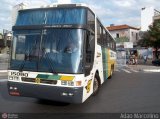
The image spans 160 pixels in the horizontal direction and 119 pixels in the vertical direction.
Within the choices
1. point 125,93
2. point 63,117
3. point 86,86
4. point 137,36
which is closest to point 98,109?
point 86,86

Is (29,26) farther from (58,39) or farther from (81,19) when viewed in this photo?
(81,19)

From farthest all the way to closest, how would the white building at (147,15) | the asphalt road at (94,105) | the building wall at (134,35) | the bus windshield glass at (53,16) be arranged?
the building wall at (134,35) → the white building at (147,15) → the asphalt road at (94,105) → the bus windshield glass at (53,16)

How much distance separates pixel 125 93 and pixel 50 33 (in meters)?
4.69

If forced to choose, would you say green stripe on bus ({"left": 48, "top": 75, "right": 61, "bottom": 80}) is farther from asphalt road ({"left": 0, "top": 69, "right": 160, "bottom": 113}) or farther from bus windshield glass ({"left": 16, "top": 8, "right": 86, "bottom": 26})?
bus windshield glass ({"left": 16, "top": 8, "right": 86, "bottom": 26})

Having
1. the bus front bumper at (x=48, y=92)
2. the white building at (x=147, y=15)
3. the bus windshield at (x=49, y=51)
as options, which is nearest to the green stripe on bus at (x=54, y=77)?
the bus windshield at (x=49, y=51)

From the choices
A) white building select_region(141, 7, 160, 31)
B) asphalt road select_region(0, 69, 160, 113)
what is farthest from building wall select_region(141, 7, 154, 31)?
asphalt road select_region(0, 69, 160, 113)

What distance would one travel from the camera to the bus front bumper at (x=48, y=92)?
6.84m

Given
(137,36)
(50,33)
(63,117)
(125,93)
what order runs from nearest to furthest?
(63,117) < (50,33) < (125,93) < (137,36)

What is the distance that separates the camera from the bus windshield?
695cm

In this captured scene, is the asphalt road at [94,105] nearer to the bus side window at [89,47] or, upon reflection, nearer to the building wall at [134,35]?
the bus side window at [89,47]

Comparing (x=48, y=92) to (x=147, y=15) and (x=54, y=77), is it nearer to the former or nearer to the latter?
(x=54, y=77)

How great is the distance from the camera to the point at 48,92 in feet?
23.1

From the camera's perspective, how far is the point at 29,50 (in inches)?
287

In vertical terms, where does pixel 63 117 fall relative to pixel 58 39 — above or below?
below
